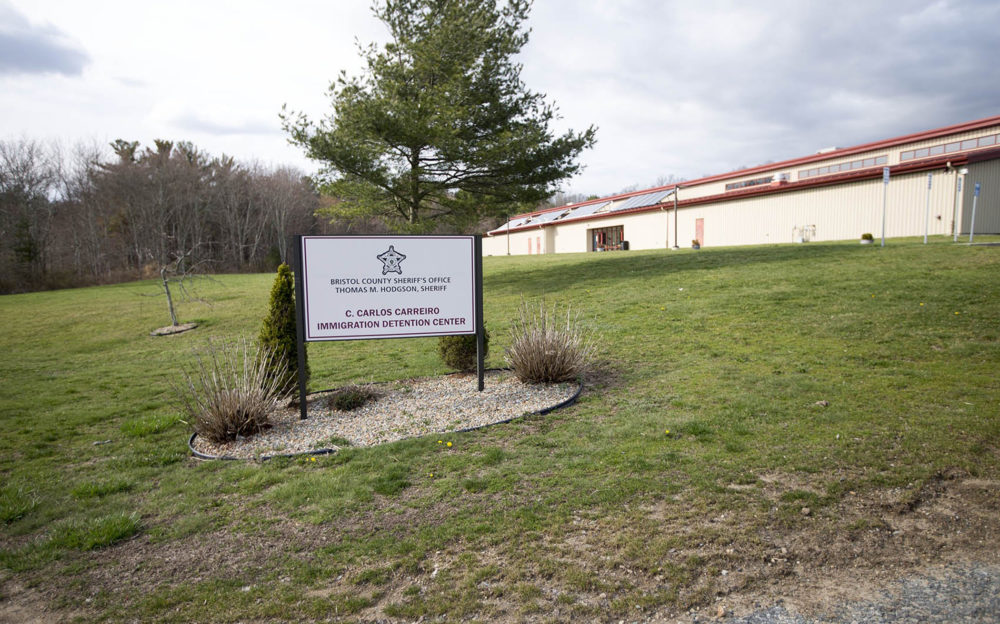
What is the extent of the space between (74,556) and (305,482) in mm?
1446

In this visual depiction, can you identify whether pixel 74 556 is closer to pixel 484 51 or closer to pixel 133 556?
pixel 133 556

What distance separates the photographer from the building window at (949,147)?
27016 millimetres

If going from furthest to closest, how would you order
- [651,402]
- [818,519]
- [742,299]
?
[742,299] < [651,402] < [818,519]

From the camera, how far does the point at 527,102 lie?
695 inches

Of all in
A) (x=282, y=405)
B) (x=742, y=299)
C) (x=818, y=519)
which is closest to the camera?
(x=818, y=519)

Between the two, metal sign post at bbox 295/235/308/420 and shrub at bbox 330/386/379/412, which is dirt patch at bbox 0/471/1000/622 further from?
shrub at bbox 330/386/379/412

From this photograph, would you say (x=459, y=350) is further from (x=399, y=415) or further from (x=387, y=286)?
(x=399, y=415)

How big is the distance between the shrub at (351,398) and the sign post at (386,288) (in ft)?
1.45

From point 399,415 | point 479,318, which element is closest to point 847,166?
point 479,318

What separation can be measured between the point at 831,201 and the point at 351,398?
2691 cm

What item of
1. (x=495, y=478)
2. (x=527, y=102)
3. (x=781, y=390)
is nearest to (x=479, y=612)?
(x=495, y=478)

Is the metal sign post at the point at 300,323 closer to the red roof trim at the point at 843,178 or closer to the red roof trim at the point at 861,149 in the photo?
the red roof trim at the point at 861,149

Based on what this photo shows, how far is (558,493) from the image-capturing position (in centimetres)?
382

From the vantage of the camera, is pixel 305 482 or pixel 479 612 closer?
pixel 479 612
